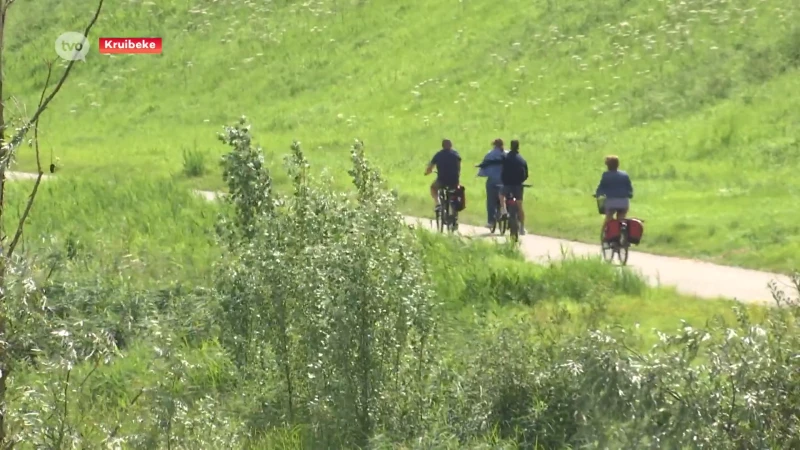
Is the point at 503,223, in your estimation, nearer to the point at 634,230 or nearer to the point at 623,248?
the point at 623,248

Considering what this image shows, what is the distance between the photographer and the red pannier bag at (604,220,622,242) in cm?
1584

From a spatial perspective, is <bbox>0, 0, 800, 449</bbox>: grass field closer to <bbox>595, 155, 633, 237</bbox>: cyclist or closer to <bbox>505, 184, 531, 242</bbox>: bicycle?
<bbox>505, 184, 531, 242</bbox>: bicycle

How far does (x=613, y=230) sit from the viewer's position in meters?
15.9

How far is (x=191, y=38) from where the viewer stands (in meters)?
45.1

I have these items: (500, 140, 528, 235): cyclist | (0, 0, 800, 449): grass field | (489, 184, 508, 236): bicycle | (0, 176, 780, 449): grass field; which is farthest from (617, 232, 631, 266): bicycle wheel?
(489, 184, 508, 236): bicycle

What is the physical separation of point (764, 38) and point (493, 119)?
23.3ft

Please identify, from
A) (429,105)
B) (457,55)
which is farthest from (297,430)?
(457,55)

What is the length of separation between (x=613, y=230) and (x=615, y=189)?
0.53 metres

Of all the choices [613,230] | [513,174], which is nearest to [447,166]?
[513,174]

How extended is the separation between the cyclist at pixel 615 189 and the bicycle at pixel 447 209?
3.31m

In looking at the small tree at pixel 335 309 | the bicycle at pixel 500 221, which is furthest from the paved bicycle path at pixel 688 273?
the small tree at pixel 335 309

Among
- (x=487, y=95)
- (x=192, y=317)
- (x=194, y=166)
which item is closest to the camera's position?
(x=192, y=317)

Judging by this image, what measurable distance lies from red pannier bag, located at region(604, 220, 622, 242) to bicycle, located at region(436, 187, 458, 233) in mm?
3339

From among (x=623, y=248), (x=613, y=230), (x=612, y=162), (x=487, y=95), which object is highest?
(x=487, y=95)
